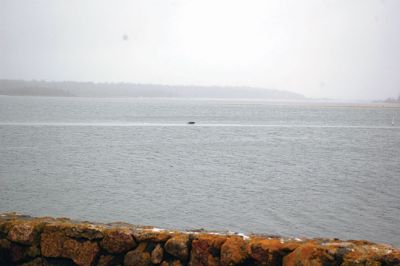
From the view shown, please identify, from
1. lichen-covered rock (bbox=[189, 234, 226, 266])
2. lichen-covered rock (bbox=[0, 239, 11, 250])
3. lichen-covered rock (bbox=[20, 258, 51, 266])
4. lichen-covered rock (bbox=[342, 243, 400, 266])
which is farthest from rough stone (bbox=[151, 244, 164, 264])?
lichen-covered rock (bbox=[342, 243, 400, 266])

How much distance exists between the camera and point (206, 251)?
4.98m

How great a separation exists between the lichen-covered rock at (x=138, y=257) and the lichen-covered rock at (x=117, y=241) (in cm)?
7

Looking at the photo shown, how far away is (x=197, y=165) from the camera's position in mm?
26984

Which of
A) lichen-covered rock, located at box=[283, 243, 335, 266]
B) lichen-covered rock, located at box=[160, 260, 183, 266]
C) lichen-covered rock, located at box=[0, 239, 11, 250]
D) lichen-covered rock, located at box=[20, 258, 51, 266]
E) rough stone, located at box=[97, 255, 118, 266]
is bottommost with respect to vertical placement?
lichen-covered rock, located at box=[20, 258, 51, 266]

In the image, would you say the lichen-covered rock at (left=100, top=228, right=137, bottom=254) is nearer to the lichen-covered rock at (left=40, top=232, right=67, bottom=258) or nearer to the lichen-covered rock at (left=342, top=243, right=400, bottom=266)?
the lichen-covered rock at (left=40, top=232, right=67, bottom=258)

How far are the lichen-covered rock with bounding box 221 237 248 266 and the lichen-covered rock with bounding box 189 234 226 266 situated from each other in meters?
0.09

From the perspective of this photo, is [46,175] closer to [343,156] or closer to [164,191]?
[164,191]

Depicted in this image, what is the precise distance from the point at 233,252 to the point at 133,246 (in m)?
1.19

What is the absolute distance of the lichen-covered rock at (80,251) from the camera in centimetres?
516

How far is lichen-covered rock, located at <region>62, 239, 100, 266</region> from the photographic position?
5.16 metres

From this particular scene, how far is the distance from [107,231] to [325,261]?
8.09ft

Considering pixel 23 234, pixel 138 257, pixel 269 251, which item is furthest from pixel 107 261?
pixel 269 251

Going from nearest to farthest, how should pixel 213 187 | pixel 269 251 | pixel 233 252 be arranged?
pixel 269 251, pixel 233 252, pixel 213 187

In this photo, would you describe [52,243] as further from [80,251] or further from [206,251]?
[206,251]
